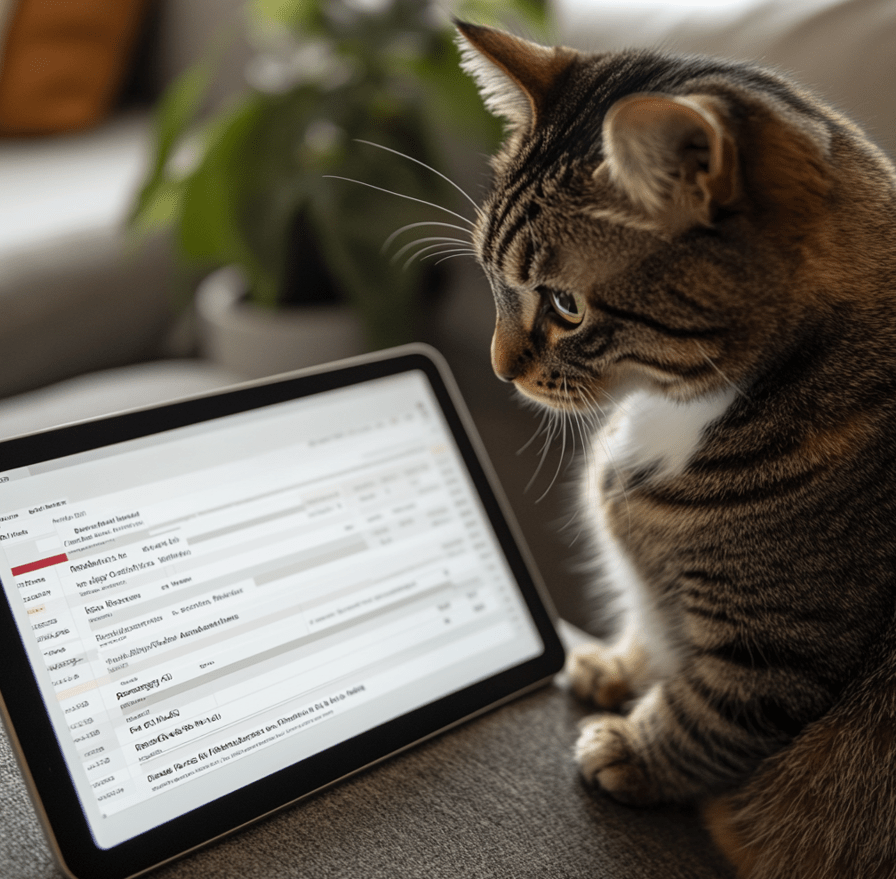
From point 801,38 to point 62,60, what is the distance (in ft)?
6.24

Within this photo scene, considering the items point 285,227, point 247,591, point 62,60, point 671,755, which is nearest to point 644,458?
point 671,755

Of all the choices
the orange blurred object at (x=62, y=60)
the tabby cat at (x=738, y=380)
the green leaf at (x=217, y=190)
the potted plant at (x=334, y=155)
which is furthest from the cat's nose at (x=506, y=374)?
the orange blurred object at (x=62, y=60)

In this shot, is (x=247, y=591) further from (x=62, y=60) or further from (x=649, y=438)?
(x=62, y=60)

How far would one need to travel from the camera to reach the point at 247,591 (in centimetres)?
62

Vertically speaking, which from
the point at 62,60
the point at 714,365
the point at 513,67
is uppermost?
the point at 513,67

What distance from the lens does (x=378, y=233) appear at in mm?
1526

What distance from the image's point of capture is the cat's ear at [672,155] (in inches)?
18.8

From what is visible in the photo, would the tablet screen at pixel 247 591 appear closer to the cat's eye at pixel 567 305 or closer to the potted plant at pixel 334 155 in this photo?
the cat's eye at pixel 567 305

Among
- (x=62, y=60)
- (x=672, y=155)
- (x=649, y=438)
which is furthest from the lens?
(x=62, y=60)

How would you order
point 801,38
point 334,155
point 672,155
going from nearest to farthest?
point 672,155 < point 801,38 < point 334,155

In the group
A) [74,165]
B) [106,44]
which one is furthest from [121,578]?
[106,44]

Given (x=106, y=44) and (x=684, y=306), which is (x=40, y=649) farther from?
(x=106, y=44)

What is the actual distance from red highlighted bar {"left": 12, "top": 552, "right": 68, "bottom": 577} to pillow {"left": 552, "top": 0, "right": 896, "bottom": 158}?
2.31 ft

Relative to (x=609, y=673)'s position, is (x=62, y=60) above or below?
below
